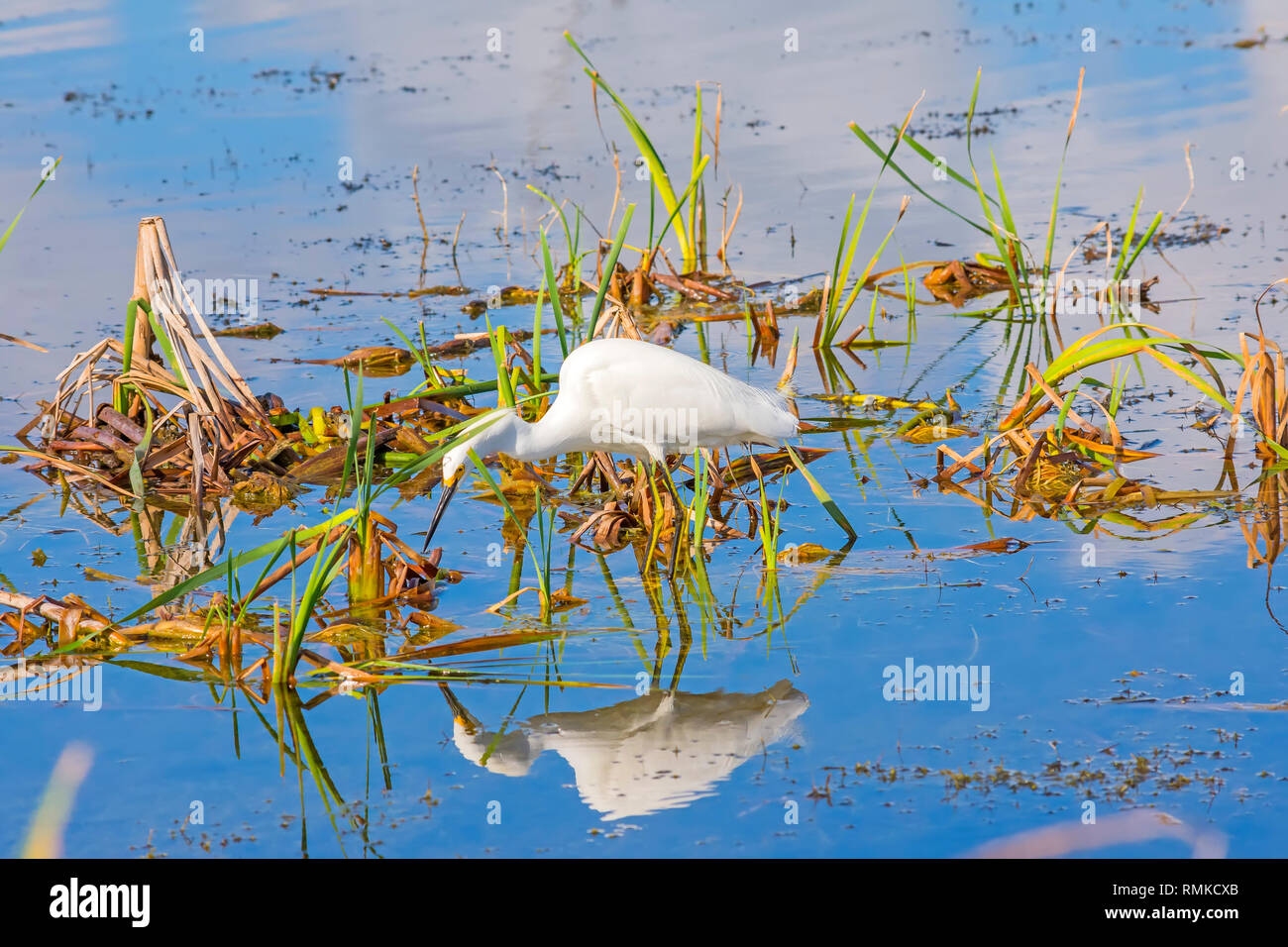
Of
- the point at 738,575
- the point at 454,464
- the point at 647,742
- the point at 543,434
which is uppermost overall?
the point at 543,434

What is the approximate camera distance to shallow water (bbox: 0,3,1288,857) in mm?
4230

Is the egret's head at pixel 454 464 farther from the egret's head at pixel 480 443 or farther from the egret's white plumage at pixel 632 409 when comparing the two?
the egret's white plumage at pixel 632 409

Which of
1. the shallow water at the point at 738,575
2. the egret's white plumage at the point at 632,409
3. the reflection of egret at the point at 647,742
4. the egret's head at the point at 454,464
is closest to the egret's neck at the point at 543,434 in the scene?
the egret's white plumage at the point at 632,409

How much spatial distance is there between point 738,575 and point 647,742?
138 centimetres

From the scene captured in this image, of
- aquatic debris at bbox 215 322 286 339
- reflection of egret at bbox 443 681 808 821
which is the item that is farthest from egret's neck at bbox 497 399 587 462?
aquatic debris at bbox 215 322 286 339

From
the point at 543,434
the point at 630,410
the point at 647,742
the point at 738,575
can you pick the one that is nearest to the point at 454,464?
the point at 543,434

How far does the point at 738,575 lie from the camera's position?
19.3 feet

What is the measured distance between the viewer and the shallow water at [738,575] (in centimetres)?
423

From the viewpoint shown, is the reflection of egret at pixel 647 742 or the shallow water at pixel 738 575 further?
the reflection of egret at pixel 647 742

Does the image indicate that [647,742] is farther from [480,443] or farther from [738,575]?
[480,443]

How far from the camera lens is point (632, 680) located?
5.07 m
